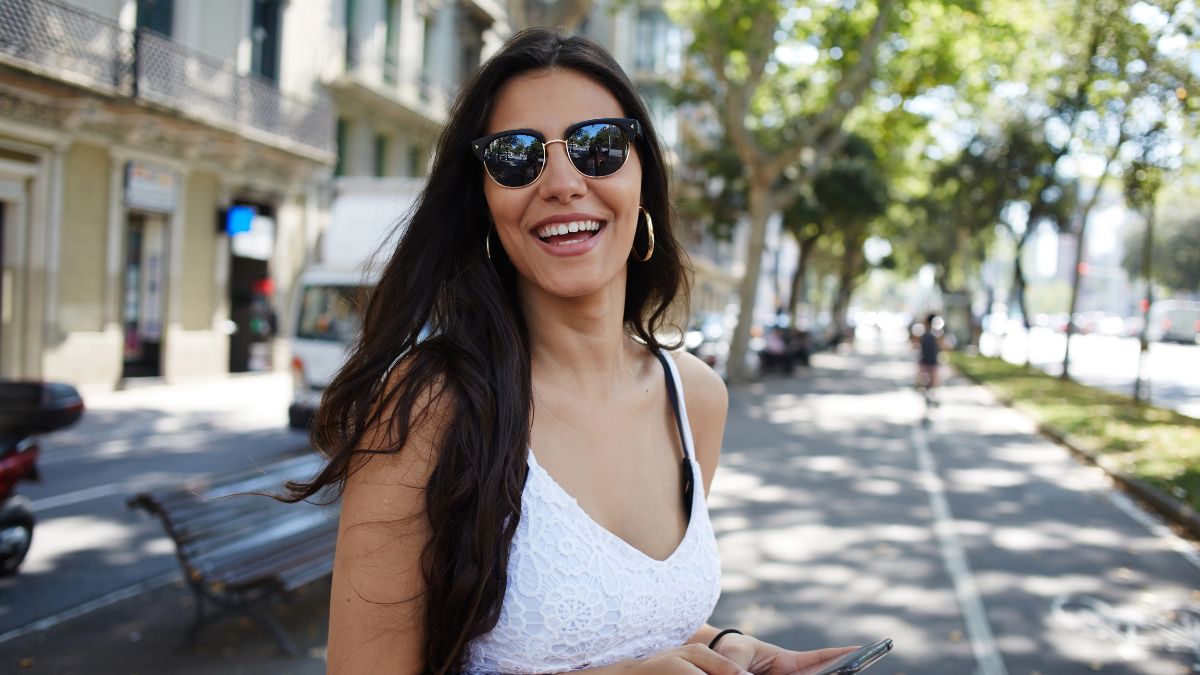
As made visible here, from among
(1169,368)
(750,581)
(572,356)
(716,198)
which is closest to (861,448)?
(750,581)

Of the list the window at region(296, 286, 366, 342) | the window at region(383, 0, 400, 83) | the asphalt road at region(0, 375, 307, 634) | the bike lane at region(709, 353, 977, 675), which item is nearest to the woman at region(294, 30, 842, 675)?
the asphalt road at region(0, 375, 307, 634)

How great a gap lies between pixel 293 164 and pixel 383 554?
21293mm

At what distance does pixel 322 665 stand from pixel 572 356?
3.63 metres

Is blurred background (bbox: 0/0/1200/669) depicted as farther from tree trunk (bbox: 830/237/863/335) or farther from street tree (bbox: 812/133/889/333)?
A: tree trunk (bbox: 830/237/863/335)

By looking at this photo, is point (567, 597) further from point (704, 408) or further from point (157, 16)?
point (157, 16)

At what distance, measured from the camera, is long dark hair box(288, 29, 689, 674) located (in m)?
1.44

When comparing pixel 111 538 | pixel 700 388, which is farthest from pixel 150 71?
pixel 700 388

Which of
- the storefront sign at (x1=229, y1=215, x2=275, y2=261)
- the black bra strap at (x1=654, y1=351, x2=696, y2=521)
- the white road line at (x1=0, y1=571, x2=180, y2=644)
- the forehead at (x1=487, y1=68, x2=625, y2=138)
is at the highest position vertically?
the storefront sign at (x1=229, y1=215, x2=275, y2=261)

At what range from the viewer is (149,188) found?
57.4 feet

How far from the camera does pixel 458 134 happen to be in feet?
5.78

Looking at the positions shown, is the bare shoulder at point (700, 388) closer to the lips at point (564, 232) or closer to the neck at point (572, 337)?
the neck at point (572, 337)

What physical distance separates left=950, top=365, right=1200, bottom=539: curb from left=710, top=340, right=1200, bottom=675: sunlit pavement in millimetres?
197

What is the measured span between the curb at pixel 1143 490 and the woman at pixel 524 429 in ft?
26.9

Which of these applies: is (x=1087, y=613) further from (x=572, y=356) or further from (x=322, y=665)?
(x=572, y=356)
